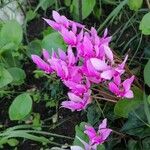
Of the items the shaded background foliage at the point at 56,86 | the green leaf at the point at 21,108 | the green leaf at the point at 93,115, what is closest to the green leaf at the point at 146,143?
the shaded background foliage at the point at 56,86

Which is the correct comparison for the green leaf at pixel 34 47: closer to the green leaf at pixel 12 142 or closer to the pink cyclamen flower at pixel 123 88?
the green leaf at pixel 12 142

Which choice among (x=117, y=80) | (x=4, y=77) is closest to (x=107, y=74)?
(x=117, y=80)

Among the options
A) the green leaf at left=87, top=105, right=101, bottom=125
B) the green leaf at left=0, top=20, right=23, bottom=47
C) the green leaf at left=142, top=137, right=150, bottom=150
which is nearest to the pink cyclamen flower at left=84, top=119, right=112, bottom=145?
the green leaf at left=142, top=137, right=150, bottom=150

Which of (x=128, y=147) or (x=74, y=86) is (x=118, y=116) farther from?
(x=74, y=86)

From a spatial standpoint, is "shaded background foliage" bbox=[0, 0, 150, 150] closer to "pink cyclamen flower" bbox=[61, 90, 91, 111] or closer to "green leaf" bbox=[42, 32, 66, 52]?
"green leaf" bbox=[42, 32, 66, 52]

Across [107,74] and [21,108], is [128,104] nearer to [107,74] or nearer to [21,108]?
[107,74]

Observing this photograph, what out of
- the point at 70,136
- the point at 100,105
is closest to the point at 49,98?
the point at 70,136
